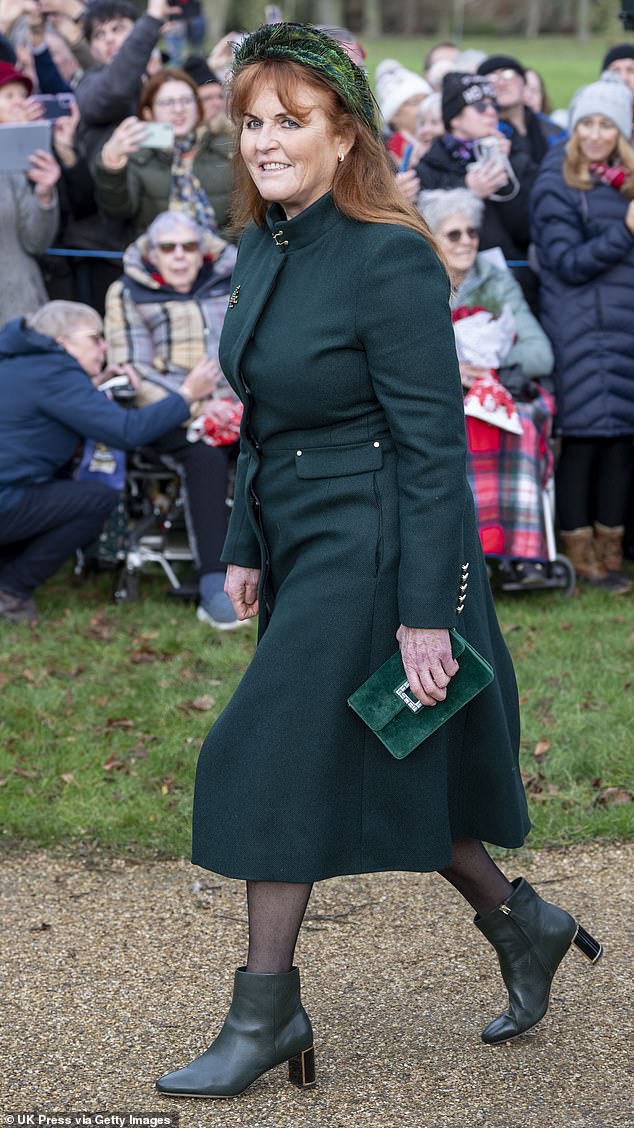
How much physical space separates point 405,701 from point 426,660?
9 centimetres

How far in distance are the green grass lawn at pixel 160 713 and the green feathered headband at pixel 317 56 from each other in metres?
2.47

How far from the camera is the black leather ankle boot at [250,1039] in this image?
126 inches

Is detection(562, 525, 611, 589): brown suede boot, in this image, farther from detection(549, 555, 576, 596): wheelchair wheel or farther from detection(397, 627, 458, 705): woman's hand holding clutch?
detection(397, 627, 458, 705): woman's hand holding clutch

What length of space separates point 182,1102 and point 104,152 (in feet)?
19.2

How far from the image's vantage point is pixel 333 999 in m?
3.76

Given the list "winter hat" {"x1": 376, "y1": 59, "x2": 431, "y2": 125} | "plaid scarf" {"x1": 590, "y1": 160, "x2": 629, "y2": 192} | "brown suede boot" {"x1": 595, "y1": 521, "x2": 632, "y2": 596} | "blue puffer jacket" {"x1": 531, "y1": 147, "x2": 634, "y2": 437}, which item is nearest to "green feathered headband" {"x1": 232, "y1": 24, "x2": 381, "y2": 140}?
"blue puffer jacket" {"x1": 531, "y1": 147, "x2": 634, "y2": 437}

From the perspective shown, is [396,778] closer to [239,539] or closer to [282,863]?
[282,863]

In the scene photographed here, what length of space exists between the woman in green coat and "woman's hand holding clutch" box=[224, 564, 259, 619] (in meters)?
0.23

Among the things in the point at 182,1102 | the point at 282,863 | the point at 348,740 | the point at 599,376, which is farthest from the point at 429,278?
the point at 599,376

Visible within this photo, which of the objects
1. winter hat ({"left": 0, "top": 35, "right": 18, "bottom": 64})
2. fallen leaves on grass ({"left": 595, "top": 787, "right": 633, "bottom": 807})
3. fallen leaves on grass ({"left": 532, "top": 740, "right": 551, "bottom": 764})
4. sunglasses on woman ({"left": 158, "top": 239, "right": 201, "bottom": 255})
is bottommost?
fallen leaves on grass ({"left": 532, "top": 740, "right": 551, "bottom": 764})

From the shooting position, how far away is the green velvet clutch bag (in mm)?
3113

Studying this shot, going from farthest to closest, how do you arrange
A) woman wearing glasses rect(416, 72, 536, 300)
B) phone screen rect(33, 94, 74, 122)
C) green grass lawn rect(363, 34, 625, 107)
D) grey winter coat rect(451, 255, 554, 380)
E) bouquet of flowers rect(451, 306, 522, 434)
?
1. green grass lawn rect(363, 34, 625, 107)
2. phone screen rect(33, 94, 74, 122)
3. woman wearing glasses rect(416, 72, 536, 300)
4. grey winter coat rect(451, 255, 554, 380)
5. bouquet of flowers rect(451, 306, 522, 434)

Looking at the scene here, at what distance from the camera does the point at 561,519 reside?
796cm

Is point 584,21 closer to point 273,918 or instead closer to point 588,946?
point 588,946
